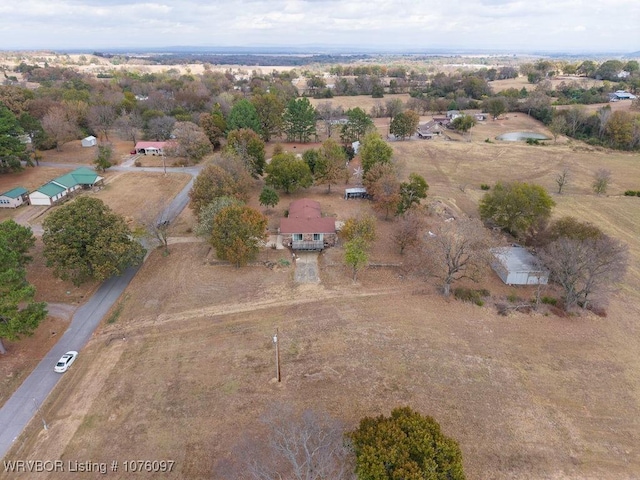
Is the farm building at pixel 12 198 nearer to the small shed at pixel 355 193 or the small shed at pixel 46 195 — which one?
the small shed at pixel 46 195

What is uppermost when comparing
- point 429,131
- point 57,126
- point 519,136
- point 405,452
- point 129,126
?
point 57,126

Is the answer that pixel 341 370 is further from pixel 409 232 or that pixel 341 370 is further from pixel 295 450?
pixel 409 232

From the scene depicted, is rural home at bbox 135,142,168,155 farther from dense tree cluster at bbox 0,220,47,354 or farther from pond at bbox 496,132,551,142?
pond at bbox 496,132,551,142

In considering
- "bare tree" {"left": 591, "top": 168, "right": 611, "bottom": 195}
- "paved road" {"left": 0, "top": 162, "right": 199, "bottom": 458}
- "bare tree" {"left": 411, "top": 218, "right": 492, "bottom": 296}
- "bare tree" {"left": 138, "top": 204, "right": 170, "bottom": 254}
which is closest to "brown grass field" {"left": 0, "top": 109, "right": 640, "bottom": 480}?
"paved road" {"left": 0, "top": 162, "right": 199, "bottom": 458}

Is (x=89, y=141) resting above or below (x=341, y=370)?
above

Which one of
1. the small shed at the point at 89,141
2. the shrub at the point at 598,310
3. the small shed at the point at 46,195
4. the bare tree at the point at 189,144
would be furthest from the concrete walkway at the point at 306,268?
the small shed at the point at 89,141

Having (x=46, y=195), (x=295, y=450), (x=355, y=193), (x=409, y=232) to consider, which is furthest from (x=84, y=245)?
(x=355, y=193)
